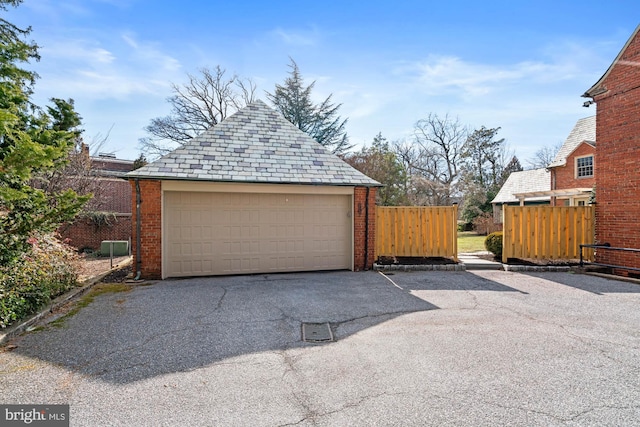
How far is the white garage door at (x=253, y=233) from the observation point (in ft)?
27.4

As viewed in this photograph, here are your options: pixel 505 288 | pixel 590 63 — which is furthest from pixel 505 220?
pixel 590 63

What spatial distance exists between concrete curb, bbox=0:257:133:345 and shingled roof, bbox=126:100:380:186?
258cm

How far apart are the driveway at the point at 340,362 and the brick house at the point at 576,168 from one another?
548 inches

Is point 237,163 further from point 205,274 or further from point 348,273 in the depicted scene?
point 348,273

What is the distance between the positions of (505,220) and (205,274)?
28.1 ft

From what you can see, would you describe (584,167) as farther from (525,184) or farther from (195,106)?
(195,106)

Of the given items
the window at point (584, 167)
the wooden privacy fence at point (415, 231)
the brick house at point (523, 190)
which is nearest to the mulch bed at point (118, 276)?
the wooden privacy fence at point (415, 231)

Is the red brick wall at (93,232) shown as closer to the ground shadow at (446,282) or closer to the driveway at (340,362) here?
the driveway at (340,362)

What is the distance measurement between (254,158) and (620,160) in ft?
31.5

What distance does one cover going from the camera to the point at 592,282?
7.77m

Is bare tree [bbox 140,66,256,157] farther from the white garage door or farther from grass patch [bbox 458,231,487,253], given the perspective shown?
grass patch [bbox 458,231,487,253]

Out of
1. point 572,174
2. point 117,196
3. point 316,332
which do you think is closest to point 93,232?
point 117,196

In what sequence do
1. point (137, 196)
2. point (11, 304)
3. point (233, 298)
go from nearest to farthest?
point (11, 304) → point (233, 298) → point (137, 196)

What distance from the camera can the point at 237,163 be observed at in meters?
8.81
